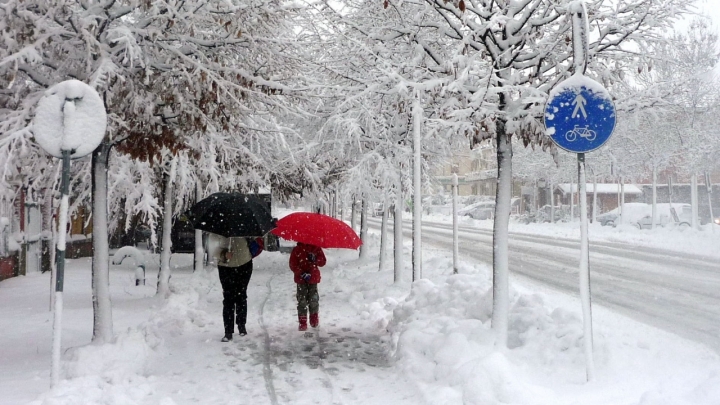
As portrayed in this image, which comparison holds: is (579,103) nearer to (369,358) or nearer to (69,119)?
(369,358)

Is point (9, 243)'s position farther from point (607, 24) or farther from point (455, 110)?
point (607, 24)

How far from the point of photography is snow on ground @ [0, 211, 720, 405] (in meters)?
4.98

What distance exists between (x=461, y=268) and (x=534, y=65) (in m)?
7.45

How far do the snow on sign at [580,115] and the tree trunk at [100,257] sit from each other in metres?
5.06

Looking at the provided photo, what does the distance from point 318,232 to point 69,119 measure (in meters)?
3.74

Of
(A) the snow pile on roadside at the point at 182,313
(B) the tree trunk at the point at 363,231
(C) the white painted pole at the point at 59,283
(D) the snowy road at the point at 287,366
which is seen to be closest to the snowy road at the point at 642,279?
(B) the tree trunk at the point at 363,231

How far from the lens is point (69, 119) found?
496 centimetres

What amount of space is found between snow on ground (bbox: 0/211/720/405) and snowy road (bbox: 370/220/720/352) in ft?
2.76

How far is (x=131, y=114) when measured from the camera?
20.3ft

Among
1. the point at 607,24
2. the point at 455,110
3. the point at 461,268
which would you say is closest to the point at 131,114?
the point at 455,110

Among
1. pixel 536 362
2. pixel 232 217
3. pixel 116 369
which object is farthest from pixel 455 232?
pixel 116 369

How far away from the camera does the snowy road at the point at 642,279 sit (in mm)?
9086

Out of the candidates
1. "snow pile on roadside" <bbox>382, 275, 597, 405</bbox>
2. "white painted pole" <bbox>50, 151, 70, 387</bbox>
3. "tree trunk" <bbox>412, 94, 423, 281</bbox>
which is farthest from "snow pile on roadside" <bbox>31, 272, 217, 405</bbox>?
"tree trunk" <bbox>412, 94, 423, 281</bbox>

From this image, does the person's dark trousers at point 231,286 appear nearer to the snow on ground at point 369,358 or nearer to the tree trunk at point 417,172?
the snow on ground at point 369,358
